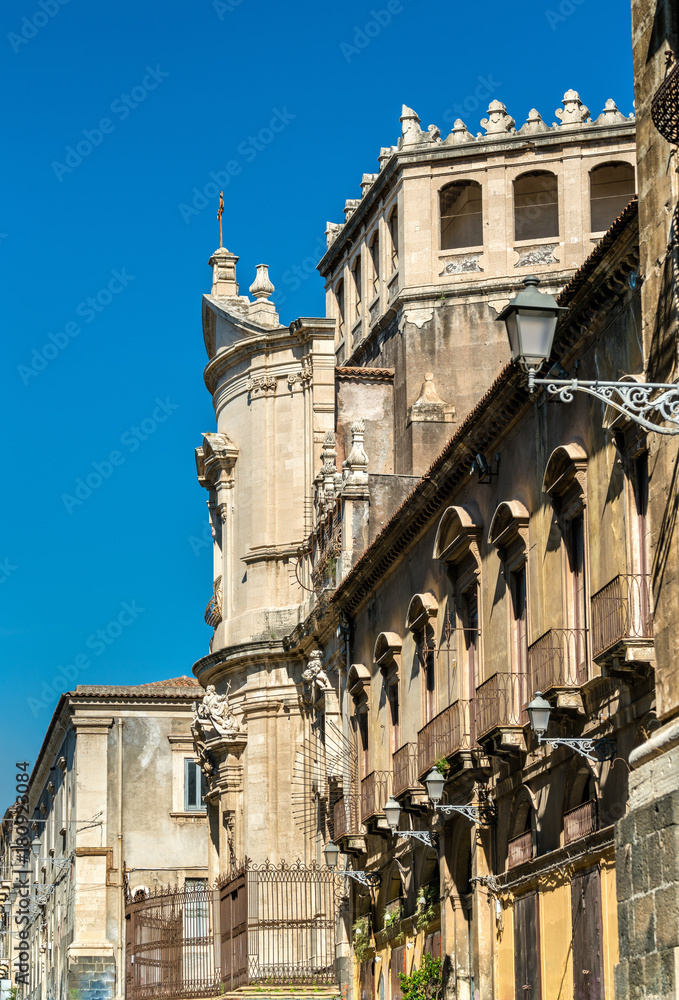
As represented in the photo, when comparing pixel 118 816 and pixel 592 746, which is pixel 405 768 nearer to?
pixel 592 746

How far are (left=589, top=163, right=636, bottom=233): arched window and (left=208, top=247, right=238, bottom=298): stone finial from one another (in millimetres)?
10699

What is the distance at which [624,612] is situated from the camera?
17.6 m

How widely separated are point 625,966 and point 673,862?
43.7 inches

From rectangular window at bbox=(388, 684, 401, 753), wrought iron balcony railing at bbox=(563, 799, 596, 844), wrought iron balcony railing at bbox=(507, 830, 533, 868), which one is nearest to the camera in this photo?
wrought iron balcony railing at bbox=(563, 799, 596, 844)

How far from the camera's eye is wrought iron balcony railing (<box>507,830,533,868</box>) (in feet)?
71.6

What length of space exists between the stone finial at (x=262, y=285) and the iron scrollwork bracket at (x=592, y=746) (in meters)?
24.4

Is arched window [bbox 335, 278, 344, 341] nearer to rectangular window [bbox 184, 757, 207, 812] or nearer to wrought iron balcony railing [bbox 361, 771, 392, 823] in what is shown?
wrought iron balcony railing [bbox 361, 771, 392, 823]

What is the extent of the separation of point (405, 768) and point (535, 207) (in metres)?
14.0

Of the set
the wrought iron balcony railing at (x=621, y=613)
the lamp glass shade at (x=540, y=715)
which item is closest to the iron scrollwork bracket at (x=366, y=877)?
the lamp glass shade at (x=540, y=715)

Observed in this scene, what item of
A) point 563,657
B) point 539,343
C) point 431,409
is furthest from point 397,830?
point 539,343

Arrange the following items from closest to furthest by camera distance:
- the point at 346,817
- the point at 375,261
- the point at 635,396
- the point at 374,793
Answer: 1. the point at 635,396
2. the point at 374,793
3. the point at 346,817
4. the point at 375,261

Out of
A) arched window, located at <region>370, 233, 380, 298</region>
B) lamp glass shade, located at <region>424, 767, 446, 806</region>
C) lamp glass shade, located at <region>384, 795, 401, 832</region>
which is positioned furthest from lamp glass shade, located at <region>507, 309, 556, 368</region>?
arched window, located at <region>370, 233, 380, 298</region>

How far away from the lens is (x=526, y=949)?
21.3 meters

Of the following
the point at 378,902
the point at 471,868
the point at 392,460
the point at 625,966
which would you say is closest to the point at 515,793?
the point at 471,868
